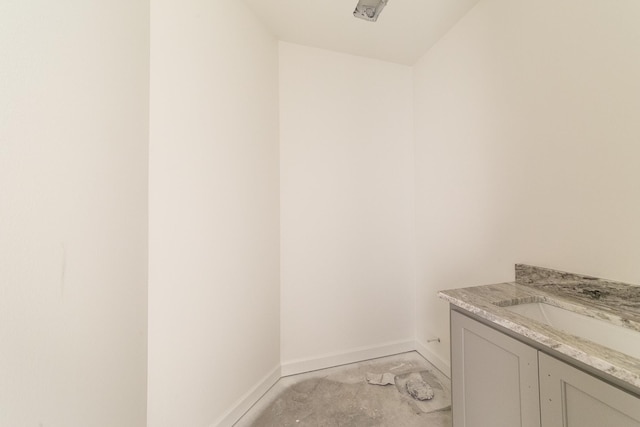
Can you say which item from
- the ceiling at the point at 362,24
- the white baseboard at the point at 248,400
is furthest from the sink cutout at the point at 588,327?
the ceiling at the point at 362,24

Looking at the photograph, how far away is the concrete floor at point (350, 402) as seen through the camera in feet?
4.80

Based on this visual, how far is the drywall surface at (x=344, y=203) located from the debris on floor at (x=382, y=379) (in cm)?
28

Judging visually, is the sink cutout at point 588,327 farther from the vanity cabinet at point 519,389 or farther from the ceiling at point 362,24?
the ceiling at point 362,24

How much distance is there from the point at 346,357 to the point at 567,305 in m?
1.65

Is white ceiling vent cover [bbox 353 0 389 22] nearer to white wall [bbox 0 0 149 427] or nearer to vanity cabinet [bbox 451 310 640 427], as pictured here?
white wall [bbox 0 0 149 427]

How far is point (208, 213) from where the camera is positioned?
1.32m

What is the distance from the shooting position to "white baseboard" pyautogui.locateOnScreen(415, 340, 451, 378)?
187 cm

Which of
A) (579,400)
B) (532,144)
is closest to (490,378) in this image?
(579,400)

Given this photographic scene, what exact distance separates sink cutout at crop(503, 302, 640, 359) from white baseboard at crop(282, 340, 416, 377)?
1408 millimetres

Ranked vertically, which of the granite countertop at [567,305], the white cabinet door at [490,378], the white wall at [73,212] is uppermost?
the white wall at [73,212]

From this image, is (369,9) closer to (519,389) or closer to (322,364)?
(519,389)

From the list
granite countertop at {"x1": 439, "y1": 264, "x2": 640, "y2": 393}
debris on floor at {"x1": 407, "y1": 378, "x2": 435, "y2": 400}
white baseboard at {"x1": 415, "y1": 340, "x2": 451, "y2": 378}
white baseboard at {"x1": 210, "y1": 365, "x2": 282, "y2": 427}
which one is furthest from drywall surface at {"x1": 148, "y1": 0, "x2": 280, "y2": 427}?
white baseboard at {"x1": 415, "y1": 340, "x2": 451, "y2": 378}

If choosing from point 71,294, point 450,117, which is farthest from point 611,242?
point 71,294

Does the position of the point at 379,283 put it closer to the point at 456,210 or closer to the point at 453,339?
the point at 456,210
